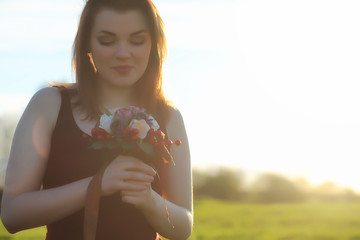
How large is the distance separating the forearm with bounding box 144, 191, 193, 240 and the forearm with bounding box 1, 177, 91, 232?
1.74ft

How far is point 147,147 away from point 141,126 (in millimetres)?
154

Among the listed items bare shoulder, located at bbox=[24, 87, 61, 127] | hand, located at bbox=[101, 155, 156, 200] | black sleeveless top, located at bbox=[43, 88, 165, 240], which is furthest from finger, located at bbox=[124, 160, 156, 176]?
bare shoulder, located at bbox=[24, 87, 61, 127]

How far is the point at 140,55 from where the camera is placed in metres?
4.06

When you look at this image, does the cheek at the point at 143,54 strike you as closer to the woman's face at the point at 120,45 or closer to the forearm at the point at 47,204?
the woman's face at the point at 120,45

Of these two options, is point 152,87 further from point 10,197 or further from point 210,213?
point 210,213

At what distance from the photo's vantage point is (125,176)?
3627mm

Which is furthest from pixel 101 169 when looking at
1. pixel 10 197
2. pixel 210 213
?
pixel 210 213

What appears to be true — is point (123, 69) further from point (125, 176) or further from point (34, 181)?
point (34, 181)

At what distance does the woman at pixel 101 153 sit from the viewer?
372 cm

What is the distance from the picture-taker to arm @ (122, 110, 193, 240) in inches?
155

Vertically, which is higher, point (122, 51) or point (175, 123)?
point (122, 51)

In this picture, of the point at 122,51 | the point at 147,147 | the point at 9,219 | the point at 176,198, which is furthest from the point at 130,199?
the point at 122,51

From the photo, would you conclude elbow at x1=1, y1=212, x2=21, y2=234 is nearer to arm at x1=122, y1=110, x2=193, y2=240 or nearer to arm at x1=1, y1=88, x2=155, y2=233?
arm at x1=1, y1=88, x2=155, y2=233

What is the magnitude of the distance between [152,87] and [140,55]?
0.38 metres
